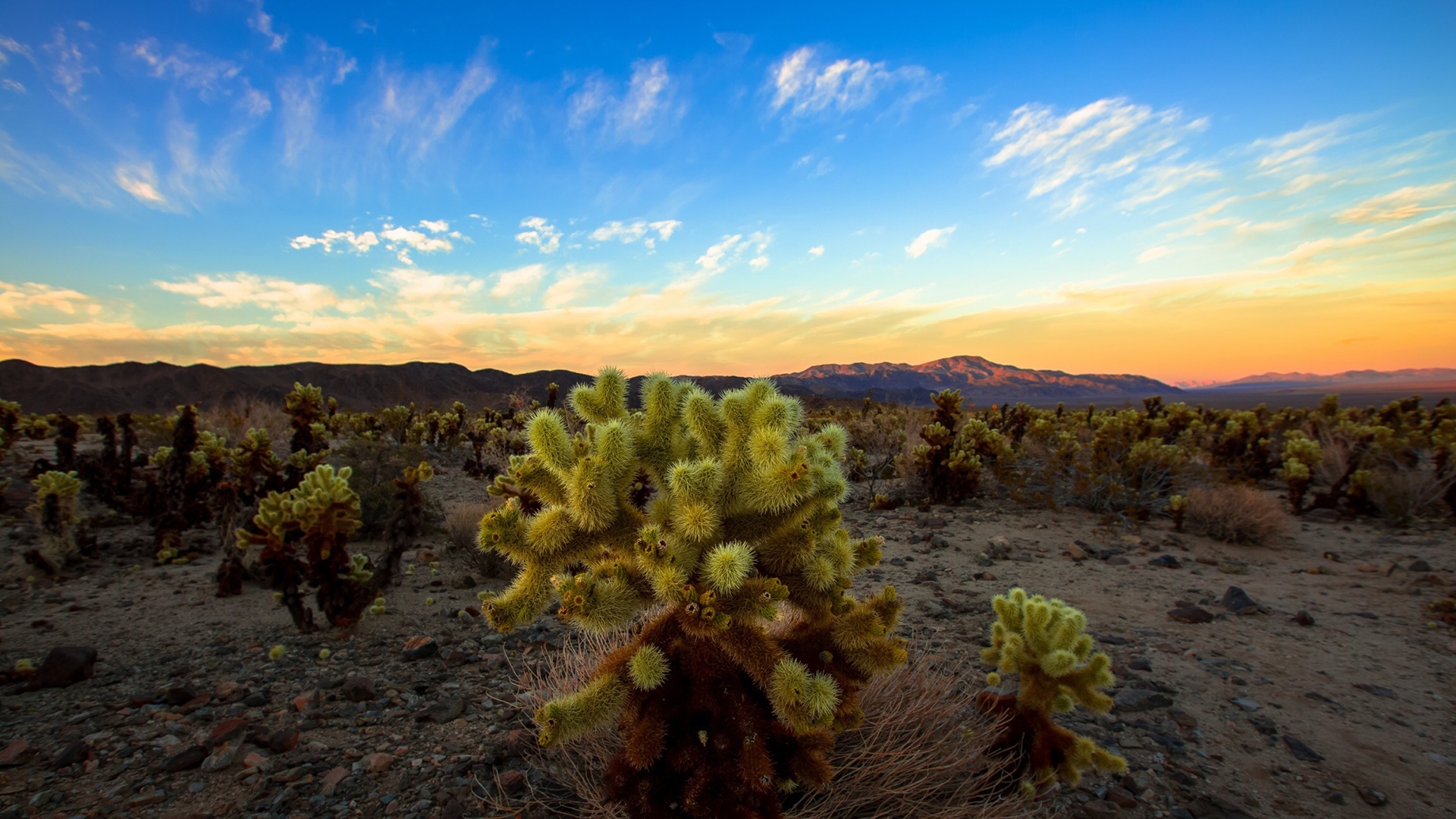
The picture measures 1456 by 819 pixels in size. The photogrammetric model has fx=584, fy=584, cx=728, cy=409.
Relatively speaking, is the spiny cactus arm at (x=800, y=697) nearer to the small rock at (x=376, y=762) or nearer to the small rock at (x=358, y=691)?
the small rock at (x=376, y=762)

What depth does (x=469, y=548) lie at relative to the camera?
22.5 ft

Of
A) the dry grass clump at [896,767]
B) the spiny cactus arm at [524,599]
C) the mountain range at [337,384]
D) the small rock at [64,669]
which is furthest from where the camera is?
the mountain range at [337,384]

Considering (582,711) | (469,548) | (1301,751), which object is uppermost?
(582,711)

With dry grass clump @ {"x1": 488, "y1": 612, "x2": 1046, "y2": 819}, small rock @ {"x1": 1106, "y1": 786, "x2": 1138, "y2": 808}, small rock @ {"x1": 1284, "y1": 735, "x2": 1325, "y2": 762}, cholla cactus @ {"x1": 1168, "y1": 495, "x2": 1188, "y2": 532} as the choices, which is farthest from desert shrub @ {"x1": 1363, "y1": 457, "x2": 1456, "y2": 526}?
dry grass clump @ {"x1": 488, "y1": 612, "x2": 1046, "y2": 819}

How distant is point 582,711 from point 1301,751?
412 cm

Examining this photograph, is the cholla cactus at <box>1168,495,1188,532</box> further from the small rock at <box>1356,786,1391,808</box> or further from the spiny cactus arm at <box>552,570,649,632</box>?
the spiny cactus arm at <box>552,570,649,632</box>

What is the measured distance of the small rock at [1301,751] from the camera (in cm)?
333

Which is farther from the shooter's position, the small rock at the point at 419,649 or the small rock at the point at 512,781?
the small rock at the point at 419,649

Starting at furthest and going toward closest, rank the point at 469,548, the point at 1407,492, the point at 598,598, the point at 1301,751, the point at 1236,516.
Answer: the point at 1407,492, the point at 1236,516, the point at 469,548, the point at 1301,751, the point at 598,598

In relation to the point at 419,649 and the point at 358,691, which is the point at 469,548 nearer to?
the point at 419,649

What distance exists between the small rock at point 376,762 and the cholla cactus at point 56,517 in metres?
5.44

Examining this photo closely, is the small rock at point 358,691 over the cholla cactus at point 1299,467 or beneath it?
beneath

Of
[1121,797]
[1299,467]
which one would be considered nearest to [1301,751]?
[1121,797]

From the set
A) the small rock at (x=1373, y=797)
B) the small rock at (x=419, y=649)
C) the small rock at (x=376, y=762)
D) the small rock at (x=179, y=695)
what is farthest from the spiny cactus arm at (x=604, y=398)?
the small rock at (x=1373, y=797)
